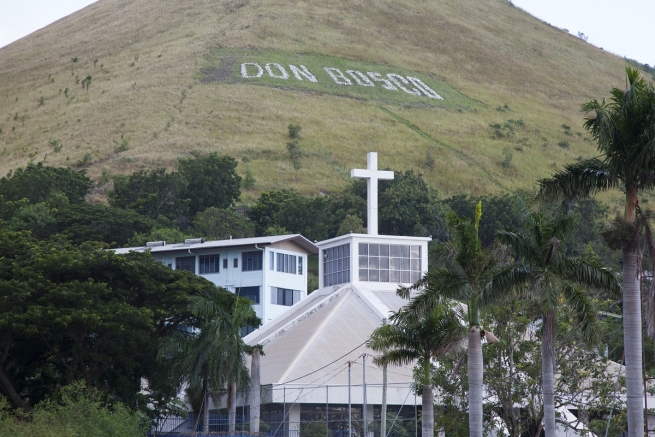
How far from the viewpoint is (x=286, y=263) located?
279ft

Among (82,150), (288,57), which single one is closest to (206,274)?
(82,150)

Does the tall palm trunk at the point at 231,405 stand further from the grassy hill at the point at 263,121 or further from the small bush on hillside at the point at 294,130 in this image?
the small bush on hillside at the point at 294,130

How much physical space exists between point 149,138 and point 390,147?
123ft

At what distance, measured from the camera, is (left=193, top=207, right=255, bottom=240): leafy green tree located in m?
108

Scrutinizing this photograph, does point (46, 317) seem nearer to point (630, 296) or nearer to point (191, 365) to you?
point (191, 365)

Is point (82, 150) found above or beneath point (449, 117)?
beneath

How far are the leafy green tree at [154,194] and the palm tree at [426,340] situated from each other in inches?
3282

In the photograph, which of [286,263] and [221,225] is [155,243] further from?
[221,225]

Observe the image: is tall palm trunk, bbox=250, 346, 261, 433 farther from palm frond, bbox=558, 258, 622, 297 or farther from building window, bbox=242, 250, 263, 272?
building window, bbox=242, 250, 263, 272

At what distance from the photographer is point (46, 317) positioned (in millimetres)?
46594

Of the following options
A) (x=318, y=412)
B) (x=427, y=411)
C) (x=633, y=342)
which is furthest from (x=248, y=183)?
(x=633, y=342)

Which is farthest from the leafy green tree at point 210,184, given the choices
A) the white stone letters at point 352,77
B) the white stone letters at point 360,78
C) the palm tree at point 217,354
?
the palm tree at point 217,354

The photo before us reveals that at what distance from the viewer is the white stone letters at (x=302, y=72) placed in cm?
18688

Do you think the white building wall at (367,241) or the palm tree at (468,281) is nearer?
the palm tree at (468,281)
